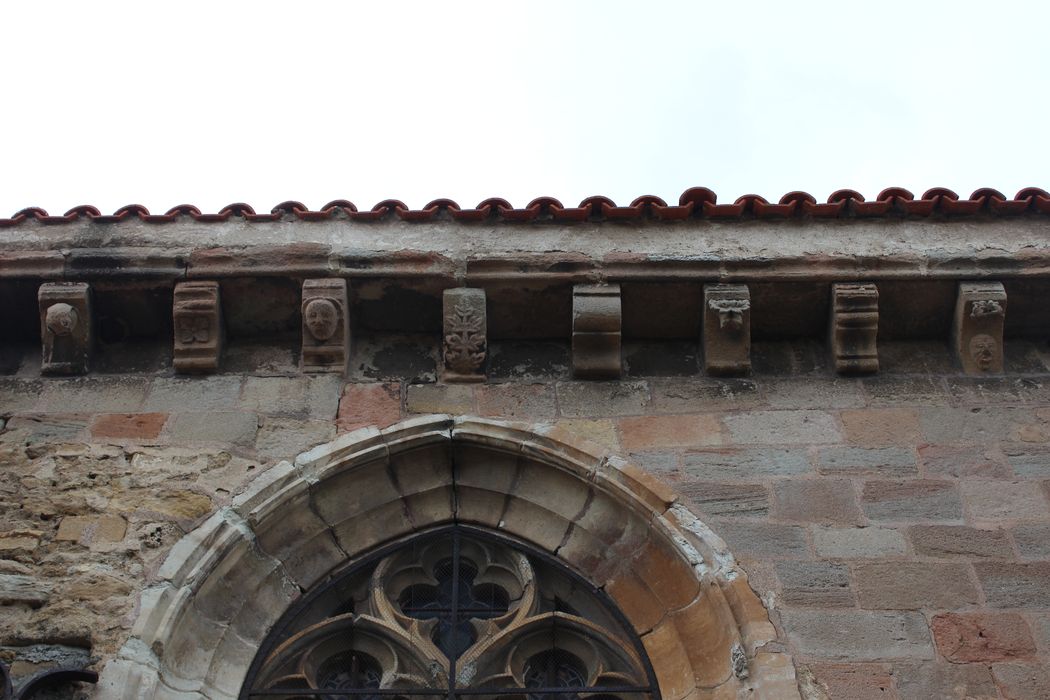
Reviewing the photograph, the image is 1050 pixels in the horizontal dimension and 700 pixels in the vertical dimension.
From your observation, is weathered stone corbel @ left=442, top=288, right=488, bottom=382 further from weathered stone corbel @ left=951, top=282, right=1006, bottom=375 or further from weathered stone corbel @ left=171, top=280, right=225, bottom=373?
weathered stone corbel @ left=951, top=282, right=1006, bottom=375

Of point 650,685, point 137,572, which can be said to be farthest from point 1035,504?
point 137,572

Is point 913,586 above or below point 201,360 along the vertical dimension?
below

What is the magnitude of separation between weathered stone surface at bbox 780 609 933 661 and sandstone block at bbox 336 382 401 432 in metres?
1.83

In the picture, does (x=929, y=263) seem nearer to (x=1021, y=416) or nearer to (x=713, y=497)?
(x=1021, y=416)

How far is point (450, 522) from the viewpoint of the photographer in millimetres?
5352

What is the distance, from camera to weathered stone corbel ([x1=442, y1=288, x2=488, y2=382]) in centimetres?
567

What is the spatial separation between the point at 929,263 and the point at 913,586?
1.59m

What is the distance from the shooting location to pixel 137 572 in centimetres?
480

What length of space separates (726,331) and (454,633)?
1.77m

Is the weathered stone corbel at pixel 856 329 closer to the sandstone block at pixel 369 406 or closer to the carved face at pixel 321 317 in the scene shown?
the sandstone block at pixel 369 406

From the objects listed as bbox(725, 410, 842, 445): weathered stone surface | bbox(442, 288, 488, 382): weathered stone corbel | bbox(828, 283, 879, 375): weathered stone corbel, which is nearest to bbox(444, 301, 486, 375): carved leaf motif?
bbox(442, 288, 488, 382): weathered stone corbel

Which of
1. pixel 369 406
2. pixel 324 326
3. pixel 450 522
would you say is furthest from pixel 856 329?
pixel 324 326

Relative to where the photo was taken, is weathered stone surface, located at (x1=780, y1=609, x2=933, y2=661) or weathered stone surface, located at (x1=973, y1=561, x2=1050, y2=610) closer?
weathered stone surface, located at (x1=780, y1=609, x2=933, y2=661)

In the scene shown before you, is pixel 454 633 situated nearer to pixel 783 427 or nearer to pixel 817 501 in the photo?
pixel 817 501
